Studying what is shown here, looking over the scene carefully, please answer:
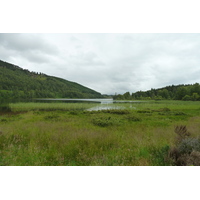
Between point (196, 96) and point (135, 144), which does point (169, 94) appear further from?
point (135, 144)

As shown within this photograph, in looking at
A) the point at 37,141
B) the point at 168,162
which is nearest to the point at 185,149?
the point at 168,162

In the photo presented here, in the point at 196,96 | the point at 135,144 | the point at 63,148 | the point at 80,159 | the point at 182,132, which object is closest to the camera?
the point at 80,159

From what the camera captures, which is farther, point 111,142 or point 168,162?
point 111,142

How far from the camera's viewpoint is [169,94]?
444ft

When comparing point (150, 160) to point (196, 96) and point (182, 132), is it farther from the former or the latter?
point (196, 96)

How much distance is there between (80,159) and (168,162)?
3.62 m

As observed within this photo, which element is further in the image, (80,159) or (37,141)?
(37,141)

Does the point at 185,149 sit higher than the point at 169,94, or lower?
lower

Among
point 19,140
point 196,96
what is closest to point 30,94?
point 19,140

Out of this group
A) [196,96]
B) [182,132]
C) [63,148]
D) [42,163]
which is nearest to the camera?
[42,163]

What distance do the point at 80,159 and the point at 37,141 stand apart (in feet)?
11.8

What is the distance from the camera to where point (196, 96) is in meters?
85.1

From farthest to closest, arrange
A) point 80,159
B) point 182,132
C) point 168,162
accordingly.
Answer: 1. point 182,132
2. point 80,159
3. point 168,162

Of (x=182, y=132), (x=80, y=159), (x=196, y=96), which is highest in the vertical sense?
(x=196, y=96)
